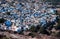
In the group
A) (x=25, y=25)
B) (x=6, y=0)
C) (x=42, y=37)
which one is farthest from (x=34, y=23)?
(x=6, y=0)

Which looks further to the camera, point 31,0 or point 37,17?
point 31,0

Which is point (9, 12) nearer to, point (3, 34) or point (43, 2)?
point (3, 34)

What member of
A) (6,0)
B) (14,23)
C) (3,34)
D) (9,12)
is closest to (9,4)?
(6,0)

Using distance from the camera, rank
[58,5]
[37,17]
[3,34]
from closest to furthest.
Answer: [3,34]
[37,17]
[58,5]

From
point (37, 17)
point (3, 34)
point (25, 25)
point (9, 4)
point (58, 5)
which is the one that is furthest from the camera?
point (58, 5)

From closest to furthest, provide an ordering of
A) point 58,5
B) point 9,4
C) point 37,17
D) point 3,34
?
point 3,34, point 37,17, point 9,4, point 58,5

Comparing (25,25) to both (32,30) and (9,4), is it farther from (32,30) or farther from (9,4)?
(9,4)
